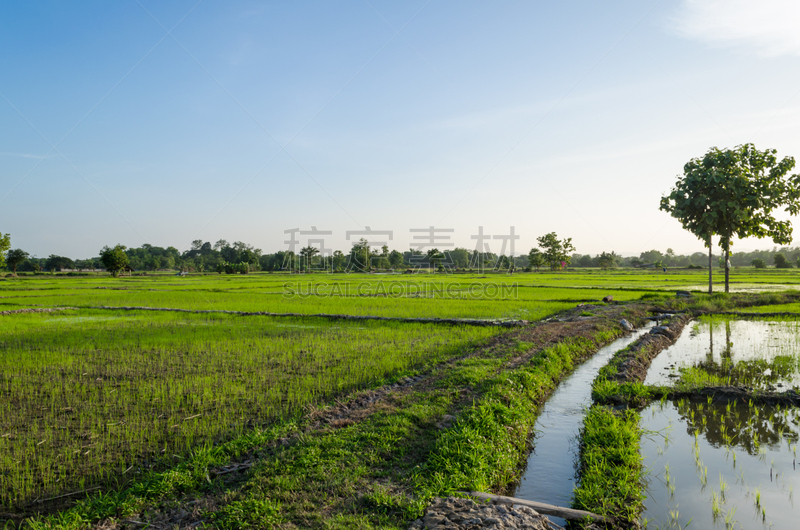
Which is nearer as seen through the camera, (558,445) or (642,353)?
(558,445)

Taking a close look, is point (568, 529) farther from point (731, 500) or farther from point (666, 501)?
point (731, 500)

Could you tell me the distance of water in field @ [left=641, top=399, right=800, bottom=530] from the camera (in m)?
3.67

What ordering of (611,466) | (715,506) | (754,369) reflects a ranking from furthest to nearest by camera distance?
1. (754,369)
2. (611,466)
3. (715,506)

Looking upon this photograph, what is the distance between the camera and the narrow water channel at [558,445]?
4.08 meters

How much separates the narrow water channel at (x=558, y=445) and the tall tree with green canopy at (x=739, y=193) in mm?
14682

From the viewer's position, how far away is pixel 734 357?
9.12 metres

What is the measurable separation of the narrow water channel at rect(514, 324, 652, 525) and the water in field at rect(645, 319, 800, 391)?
1500 mm

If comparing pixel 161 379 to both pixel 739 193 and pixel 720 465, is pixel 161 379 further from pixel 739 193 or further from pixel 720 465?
pixel 739 193

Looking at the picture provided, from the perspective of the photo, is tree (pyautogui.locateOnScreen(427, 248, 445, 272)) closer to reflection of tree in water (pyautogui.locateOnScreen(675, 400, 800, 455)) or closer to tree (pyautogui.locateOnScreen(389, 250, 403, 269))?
tree (pyautogui.locateOnScreen(389, 250, 403, 269))

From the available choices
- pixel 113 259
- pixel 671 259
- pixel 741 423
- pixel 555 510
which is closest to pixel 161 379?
pixel 555 510

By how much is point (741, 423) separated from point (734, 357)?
4.40m

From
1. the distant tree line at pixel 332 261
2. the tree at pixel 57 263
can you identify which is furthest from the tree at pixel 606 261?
the tree at pixel 57 263

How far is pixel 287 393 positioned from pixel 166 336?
7.23 meters

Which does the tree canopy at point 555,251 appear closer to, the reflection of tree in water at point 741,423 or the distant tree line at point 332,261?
the distant tree line at point 332,261
